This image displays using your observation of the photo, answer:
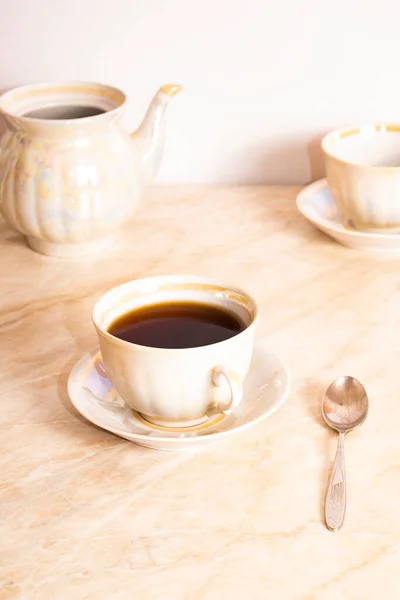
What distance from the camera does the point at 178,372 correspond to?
0.67 metres

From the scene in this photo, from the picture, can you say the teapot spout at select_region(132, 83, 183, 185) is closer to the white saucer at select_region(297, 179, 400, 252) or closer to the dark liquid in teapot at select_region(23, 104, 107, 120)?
the dark liquid in teapot at select_region(23, 104, 107, 120)

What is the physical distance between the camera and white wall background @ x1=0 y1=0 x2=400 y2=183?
1.17m

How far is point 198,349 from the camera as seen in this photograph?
66cm

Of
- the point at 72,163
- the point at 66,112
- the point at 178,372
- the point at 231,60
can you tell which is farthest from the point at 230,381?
the point at 231,60

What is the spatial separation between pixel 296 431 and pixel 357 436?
0.17 feet

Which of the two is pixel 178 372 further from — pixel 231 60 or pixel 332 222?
pixel 231 60

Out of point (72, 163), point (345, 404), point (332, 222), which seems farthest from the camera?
point (332, 222)

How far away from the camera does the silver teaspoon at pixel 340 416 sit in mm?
639

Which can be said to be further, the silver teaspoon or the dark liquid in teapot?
the dark liquid in teapot

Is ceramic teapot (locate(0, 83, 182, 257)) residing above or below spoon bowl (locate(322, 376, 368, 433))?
above

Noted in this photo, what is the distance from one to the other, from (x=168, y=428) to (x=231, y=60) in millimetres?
662

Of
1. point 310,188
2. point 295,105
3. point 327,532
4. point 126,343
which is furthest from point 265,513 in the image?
point 295,105

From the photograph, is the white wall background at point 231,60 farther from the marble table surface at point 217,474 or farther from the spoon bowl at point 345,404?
the spoon bowl at point 345,404

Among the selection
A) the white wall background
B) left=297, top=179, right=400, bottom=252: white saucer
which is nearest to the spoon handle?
left=297, top=179, right=400, bottom=252: white saucer
